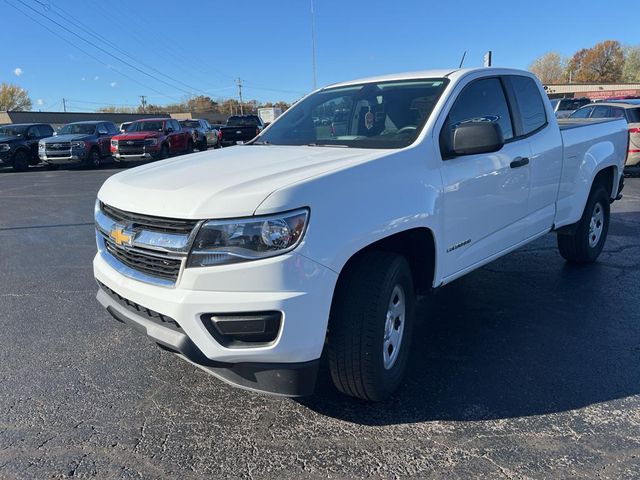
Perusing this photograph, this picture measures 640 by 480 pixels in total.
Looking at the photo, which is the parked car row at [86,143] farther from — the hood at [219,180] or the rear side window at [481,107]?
the rear side window at [481,107]

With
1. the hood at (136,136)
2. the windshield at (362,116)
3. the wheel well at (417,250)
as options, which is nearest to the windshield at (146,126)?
the hood at (136,136)

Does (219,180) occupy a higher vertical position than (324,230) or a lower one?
higher

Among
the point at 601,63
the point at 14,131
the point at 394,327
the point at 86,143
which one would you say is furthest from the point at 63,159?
the point at 601,63

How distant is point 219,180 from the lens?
9.09 ft

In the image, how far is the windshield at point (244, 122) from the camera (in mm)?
29109

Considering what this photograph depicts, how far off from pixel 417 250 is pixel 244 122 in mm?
27744

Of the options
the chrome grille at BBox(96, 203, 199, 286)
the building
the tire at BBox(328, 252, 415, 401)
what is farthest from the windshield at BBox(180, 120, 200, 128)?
the building

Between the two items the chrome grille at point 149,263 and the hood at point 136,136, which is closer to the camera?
the chrome grille at point 149,263

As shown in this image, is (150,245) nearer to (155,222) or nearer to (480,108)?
(155,222)

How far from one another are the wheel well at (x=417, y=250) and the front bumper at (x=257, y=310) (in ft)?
2.12

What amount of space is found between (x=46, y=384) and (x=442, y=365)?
8.59 feet

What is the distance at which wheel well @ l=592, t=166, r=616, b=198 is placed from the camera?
223 inches

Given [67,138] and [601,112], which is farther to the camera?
[67,138]

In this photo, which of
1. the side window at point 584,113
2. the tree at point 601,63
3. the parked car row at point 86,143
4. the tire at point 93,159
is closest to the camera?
the side window at point 584,113
